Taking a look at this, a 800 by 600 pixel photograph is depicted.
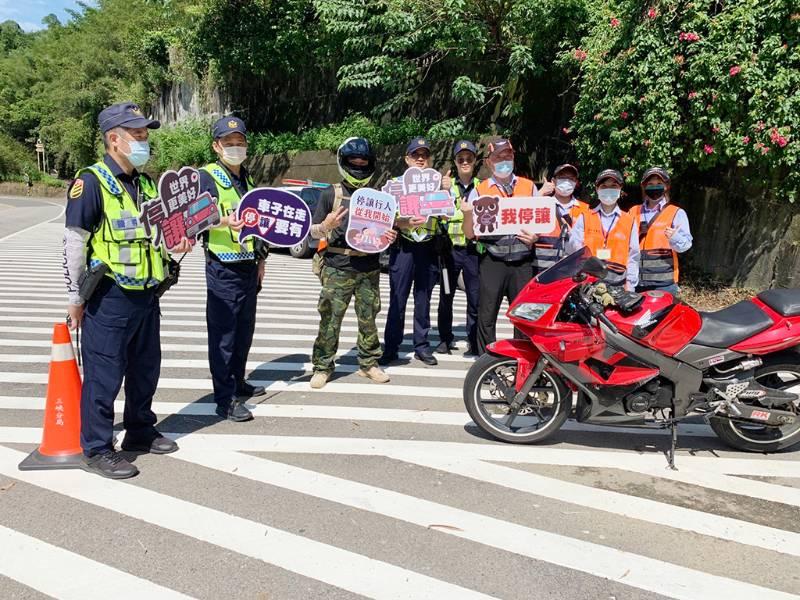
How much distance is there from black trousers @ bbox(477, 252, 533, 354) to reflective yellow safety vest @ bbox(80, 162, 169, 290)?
3147 mm

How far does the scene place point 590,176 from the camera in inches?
451

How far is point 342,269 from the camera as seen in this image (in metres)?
5.63

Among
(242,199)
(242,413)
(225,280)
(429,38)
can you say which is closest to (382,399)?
(242,413)

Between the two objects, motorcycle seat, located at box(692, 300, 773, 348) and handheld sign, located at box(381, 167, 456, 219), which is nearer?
motorcycle seat, located at box(692, 300, 773, 348)

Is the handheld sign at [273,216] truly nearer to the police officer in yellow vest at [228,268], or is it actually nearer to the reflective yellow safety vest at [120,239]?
the police officer in yellow vest at [228,268]

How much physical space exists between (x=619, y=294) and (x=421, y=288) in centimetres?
267

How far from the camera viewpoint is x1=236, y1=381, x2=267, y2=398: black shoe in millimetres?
5555

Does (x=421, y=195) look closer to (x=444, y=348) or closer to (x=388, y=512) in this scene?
(x=444, y=348)

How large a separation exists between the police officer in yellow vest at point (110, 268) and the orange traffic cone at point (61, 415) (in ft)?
0.54

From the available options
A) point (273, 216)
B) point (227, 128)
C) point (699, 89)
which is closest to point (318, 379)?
point (273, 216)

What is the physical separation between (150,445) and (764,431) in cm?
419

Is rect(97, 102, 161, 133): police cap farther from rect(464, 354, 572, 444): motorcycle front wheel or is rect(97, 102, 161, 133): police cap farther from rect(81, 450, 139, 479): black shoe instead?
rect(464, 354, 572, 444): motorcycle front wheel

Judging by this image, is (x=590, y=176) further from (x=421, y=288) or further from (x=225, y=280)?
(x=225, y=280)

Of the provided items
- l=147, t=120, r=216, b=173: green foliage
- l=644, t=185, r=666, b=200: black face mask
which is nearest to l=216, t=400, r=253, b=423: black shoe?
l=644, t=185, r=666, b=200: black face mask
